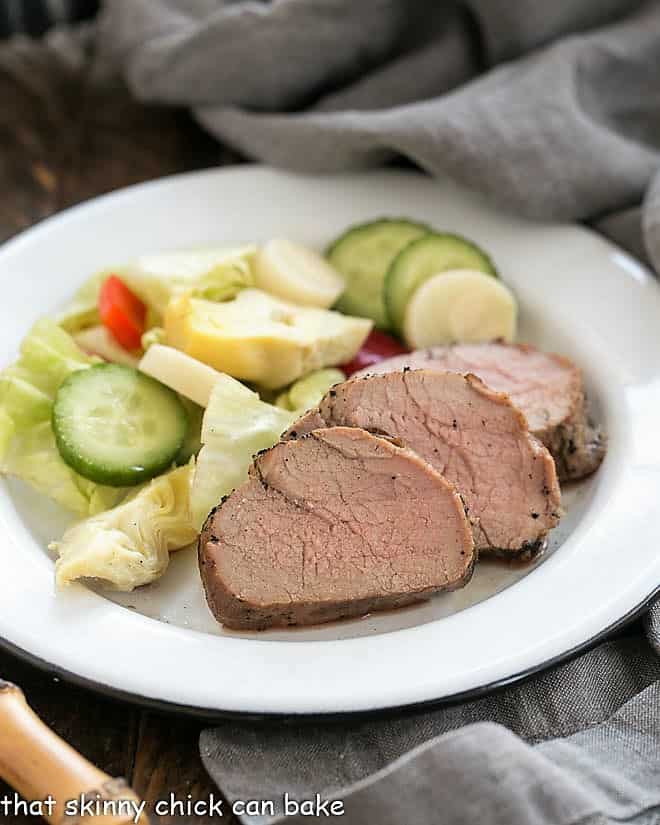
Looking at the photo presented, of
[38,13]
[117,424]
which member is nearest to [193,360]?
[117,424]

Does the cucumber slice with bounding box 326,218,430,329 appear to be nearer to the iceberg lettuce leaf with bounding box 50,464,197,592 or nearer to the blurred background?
the iceberg lettuce leaf with bounding box 50,464,197,592

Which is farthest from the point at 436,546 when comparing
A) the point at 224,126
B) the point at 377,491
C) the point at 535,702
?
the point at 224,126

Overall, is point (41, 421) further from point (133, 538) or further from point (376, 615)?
point (376, 615)

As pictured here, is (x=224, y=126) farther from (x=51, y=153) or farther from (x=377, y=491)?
(x=377, y=491)

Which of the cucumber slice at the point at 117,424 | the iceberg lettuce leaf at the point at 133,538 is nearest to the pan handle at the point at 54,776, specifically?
the iceberg lettuce leaf at the point at 133,538

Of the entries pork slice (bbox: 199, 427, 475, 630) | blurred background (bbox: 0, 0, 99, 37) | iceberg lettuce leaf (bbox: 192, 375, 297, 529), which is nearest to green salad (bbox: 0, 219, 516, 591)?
iceberg lettuce leaf (bbox: 192, 375, 297, 529)
